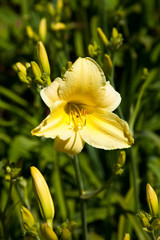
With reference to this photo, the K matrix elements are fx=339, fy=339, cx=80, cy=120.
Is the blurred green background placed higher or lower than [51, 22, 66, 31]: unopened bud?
lower

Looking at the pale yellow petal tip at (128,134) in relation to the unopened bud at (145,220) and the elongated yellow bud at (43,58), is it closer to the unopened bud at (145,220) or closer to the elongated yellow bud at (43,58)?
the unopened bud at (145,220)

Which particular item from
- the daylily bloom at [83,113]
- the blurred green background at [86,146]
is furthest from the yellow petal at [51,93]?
the blurred green background at [86,146]

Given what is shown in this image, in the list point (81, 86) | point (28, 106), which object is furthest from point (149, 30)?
A: point (81, 86)

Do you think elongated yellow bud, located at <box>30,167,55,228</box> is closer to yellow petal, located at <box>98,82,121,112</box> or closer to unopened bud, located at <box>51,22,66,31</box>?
yellow petal, located at <box>98,82,121,112</box>

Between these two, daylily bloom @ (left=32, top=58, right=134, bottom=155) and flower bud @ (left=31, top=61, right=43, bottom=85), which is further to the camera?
flower bud @ (left=31, top=61, right=43, bottom=85)

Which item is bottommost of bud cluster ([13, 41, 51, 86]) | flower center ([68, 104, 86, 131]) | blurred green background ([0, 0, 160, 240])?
blurred green background ([0, 0, 160, 240])

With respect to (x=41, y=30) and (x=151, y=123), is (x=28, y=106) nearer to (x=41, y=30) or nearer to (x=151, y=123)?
(x=41, y=30)

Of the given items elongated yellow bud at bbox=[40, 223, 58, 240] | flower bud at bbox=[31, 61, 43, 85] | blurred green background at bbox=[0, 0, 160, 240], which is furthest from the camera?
blurred green background at bbox=[0, 0, 160, 240]

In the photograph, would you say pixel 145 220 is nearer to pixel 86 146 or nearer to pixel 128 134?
pixel 128 134

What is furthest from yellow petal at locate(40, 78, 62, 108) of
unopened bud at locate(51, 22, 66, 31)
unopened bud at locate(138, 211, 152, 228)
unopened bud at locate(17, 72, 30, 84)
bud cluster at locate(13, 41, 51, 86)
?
unopened bud at locate(51, 22, 66, 31)
